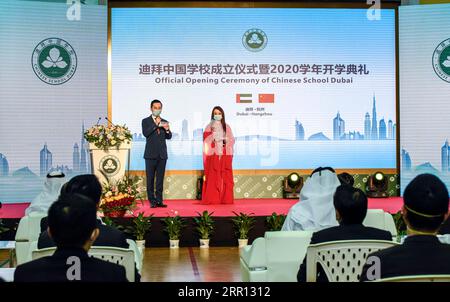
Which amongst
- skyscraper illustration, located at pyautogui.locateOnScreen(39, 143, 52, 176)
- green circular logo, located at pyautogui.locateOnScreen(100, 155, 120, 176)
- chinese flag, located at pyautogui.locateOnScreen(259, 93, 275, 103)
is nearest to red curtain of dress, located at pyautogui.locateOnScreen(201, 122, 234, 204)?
chinese flag, located at pyautogui.locateOnScreen(259, 93, 275, 103)

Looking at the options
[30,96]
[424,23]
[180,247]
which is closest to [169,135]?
[180,247]

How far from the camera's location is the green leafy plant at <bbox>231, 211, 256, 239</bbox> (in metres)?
8.13

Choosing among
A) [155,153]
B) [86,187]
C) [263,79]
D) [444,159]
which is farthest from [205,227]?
[86,187]

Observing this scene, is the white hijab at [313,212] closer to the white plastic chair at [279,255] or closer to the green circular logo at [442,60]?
the white plastic chair at [279,255]

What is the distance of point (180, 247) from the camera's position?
8.18 m

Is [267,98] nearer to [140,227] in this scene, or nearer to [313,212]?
[140,227]

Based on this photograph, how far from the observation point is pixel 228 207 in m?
8.92

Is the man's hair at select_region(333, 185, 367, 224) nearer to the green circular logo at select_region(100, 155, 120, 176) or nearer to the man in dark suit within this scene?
the green circular logo at select_region(100, 155, 120, 176)

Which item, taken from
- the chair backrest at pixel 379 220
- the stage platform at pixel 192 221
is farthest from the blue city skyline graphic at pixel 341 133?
the chair backrest at pixel 379 220

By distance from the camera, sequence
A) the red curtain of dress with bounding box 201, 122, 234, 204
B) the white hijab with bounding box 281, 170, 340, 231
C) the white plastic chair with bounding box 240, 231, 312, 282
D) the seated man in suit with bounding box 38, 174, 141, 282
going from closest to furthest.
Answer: the seated man in suit with bounding box 38, 174, 141, 282 → the white plastic chair with bounding box 240, 231, 312, 282 → the white hijab with bounding box 281, 170, 340, 231 → the red curtain of dress with bounding box 201, 122, 234, 204

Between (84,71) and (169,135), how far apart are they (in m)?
1.92

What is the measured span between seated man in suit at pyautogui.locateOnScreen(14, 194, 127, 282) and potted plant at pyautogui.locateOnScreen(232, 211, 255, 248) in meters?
5.72

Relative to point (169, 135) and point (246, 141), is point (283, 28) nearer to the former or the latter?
point (246, 141)

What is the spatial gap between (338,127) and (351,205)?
24.9 feet
